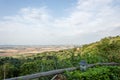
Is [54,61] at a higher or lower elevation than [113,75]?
higher

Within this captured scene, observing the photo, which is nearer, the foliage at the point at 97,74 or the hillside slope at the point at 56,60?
the foliage at the point at 97,74

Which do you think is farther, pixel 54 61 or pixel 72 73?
pixel 54 61

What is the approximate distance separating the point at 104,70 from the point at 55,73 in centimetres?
265

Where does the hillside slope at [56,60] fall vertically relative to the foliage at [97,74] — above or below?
above

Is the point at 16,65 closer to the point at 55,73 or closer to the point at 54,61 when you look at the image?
the point at 54,61

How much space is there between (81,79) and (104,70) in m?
1.76

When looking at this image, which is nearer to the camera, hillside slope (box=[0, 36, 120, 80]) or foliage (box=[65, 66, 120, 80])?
foliage (box=[65, 66, 120, 80])

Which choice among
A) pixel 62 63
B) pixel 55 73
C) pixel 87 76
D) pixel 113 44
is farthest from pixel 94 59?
pixel 113 44

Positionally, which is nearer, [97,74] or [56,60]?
[97,74]

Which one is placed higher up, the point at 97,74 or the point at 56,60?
the point at 56,60

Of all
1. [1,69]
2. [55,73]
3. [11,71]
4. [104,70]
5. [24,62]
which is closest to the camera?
[55,73]

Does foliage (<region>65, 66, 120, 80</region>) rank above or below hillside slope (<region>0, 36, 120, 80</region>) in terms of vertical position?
below

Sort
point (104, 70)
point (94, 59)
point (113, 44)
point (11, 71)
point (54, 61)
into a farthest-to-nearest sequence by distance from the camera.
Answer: point (113, 44) < point (11, 71) < point (94, 59) < point (54, 61) < point (104, 70)

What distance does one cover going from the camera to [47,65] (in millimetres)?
11672
